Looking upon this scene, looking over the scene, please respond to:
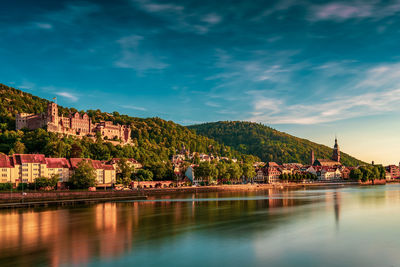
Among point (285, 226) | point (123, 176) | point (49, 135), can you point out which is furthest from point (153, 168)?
point (285, 226)

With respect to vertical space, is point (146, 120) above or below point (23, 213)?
above

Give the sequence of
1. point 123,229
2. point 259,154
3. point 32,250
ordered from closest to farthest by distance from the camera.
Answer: point 32,250, point 123,229, point 259,154

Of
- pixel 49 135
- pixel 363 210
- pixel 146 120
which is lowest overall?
pixel 363 210

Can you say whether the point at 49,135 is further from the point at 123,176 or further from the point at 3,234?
the point at 3,234

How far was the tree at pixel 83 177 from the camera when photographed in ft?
171

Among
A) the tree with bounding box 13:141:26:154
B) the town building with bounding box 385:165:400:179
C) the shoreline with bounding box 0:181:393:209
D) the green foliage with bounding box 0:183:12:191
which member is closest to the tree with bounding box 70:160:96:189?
the shoreline with bounding box 0:181:393:209

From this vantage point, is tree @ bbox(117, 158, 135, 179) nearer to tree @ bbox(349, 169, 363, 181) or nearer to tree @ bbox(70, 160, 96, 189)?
tree @ bbox(70, 160, 96, 189)

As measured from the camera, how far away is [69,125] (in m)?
90.2

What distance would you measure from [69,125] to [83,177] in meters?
41.6

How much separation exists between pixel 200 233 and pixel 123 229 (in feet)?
17.8

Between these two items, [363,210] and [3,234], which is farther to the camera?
[363,210]

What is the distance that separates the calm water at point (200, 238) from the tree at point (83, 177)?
1694 centimetres

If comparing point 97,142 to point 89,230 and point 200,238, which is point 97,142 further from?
point 200,238

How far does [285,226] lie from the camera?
89.7ft
